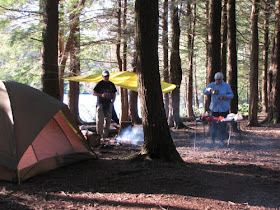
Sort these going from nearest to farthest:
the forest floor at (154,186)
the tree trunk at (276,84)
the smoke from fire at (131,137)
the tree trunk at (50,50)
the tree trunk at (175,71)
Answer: the forest floor at (154,186)
the tree trunk at (50,50)
the smoke from fire at (131,137)
the tree trunk at (175,71)
the tree trunk at (276,84)

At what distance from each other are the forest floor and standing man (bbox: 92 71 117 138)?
6.59 ft

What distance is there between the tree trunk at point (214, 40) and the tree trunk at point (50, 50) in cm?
450

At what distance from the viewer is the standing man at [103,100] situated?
7961 millimetres

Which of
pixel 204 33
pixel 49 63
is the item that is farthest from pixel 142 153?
pixel 204 33

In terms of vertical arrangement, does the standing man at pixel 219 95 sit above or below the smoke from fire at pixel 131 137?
above

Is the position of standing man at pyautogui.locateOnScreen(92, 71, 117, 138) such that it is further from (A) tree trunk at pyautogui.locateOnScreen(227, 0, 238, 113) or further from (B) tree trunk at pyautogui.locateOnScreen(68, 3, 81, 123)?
(A) tree trunk at pyautogui.locateOnScreen(227, 0, 238, 113)

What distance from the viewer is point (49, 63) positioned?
7461mm

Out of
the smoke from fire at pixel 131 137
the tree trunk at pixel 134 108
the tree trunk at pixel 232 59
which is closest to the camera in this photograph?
the smoke from fire at pixel 131 137

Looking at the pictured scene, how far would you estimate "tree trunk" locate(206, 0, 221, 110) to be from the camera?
30.9 ft

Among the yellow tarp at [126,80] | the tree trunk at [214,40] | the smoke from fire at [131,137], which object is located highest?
the tree trunk at [214,40]

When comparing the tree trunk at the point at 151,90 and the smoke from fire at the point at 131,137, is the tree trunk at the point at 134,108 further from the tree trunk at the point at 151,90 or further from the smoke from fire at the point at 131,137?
the tree trunk at the point at 151,90

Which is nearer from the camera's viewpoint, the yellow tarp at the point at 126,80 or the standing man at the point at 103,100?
the standing man at the point at 103,100

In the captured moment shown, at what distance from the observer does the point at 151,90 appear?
521 centimetres

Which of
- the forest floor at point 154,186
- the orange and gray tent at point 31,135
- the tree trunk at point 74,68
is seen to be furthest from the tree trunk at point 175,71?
the orange and gray tent at point 31,135
